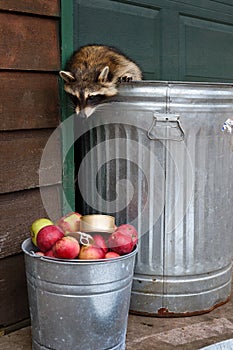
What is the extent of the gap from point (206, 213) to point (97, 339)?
0.91 metres

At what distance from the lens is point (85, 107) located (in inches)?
107

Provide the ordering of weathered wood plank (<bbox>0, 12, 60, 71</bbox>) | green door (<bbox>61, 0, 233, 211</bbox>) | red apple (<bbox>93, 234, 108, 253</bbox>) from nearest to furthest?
red apple (<bbox>93, 234, 108, 253</bbox>) → weathered wood plank (<bbox>0, 12, 60, 71</bbox>) → green door (<bbox>61, 0, 233, 211</bbox>)

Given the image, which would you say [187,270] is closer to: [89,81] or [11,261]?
[11,261]

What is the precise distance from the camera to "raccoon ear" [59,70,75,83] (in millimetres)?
2574

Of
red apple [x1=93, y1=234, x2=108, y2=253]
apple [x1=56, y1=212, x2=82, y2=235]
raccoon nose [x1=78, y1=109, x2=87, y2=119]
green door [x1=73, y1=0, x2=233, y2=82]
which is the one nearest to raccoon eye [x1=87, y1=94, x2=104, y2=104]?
raccoon nose [x1=78, y1=109, x2=87, y2=119]

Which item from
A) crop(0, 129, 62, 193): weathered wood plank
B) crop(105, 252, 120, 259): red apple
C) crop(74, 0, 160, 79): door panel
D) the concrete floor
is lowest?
the concrete floor

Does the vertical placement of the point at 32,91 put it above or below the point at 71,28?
below

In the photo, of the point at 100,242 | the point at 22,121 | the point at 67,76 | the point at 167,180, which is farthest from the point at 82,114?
the point at 100,242

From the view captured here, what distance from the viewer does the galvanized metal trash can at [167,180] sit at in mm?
2678

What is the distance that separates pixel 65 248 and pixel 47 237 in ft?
0.38

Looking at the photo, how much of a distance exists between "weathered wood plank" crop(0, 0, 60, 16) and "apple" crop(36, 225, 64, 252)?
948 mm

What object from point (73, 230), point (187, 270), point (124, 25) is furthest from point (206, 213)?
point (124, 25)

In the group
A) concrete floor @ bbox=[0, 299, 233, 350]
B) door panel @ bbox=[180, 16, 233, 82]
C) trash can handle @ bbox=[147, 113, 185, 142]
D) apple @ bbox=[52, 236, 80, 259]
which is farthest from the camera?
door panel @ bbox=[180, 16, 233, 82]

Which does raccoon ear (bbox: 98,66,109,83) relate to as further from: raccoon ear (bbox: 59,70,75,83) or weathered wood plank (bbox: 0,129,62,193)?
weathered wood plank (bbox: 0,129,62,193)
